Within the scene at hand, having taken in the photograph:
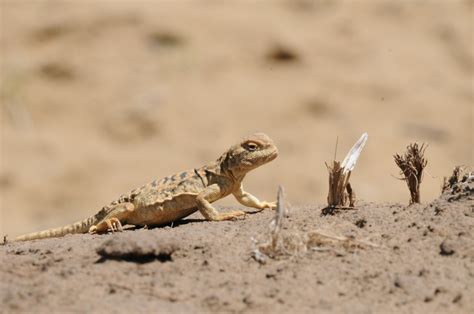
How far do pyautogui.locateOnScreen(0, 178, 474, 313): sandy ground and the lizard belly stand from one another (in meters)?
1.11

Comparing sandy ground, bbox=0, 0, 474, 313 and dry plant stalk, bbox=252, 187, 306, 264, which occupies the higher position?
sandy ground, bbox=0, 0, 474, 313

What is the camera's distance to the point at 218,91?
79.6 feet

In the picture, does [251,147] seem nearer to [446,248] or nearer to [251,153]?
[251,153]

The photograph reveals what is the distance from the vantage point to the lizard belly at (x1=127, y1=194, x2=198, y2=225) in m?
8.47

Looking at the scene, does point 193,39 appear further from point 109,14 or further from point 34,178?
point 34,178

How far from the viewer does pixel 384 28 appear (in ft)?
85.3

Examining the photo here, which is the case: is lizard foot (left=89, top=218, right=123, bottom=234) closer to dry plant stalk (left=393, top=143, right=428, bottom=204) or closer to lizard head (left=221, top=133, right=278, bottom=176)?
lizard head (left=221, top=133, right=278, bottom=176)

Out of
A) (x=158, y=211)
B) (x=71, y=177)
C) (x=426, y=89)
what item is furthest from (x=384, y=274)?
(x=426, y=89)

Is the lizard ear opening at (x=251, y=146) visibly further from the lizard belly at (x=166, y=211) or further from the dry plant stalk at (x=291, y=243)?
the dry plant stalk at (x=291, y=243)

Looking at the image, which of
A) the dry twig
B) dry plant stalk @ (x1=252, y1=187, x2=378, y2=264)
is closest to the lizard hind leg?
the dry twig

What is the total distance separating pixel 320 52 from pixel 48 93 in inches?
301

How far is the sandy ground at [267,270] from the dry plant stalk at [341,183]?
21 centimetres

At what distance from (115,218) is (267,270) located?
9.40ft

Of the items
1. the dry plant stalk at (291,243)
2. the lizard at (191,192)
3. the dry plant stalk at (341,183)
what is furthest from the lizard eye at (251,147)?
the dry plant stalk at (291,243)
